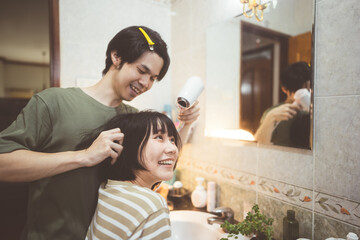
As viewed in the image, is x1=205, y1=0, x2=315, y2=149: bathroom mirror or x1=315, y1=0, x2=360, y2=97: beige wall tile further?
x1=205, y1=0, x2=315, y2=149: bathroom mirror

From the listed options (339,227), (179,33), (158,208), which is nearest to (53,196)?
(158,208)

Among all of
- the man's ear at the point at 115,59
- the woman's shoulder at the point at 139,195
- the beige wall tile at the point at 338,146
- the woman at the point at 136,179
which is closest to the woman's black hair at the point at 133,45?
the man's ear at the point at 115,59

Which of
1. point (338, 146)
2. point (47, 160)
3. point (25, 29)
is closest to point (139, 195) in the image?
point (47, 160)

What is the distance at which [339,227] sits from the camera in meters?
0.93

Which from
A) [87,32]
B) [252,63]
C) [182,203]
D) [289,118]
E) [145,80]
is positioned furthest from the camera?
[182,203]

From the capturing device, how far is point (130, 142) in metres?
0.93

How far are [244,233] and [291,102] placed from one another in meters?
0.67

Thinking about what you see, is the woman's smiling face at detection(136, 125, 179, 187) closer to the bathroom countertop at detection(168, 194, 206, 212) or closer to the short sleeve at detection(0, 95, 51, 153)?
the short sleeve at detection(0, 95, 51, 153)

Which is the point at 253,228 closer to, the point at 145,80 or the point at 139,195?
the point at 139,195

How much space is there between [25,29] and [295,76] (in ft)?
5.26

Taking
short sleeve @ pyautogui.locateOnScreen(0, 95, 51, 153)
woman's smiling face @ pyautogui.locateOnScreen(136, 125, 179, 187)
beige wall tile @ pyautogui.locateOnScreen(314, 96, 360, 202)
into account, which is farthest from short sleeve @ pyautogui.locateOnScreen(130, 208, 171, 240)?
beige wall tile @ pyautogui.locateOnScreen(314, 96, 360, 202)

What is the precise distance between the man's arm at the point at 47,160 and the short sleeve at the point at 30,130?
0.12ft

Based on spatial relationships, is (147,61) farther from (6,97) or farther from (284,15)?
(6,97)

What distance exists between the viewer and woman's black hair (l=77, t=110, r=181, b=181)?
923 millimetres
